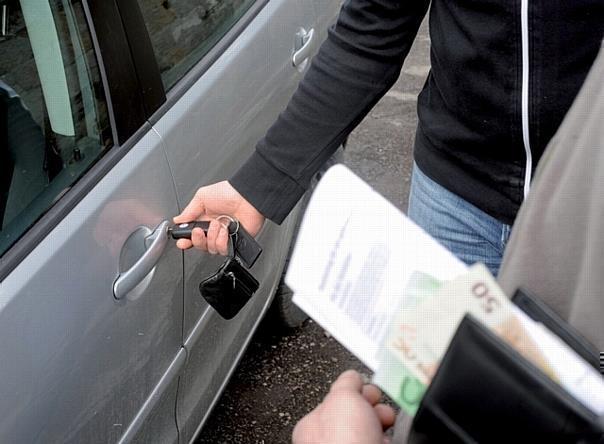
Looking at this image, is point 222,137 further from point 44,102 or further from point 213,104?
point 44,102

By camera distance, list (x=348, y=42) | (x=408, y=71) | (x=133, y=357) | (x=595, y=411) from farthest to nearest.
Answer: (x=408, y=71), (x=133, y=357), (x=348, y=42), (x=595, y=411)

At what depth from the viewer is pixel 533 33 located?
1148 millimetres

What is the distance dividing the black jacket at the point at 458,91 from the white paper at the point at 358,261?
1.76ft

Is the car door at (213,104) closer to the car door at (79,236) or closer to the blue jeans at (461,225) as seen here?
the car door at (79,236)

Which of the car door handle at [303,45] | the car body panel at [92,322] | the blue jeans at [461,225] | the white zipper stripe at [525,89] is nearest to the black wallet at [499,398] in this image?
the white zipper stripe at [525,89]

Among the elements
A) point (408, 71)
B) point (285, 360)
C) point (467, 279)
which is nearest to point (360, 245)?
point (467, 279)

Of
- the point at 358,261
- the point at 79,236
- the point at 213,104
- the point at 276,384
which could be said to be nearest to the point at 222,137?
the point at 213,104

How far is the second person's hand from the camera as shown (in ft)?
4.63

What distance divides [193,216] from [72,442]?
44 cm

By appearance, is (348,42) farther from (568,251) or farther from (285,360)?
(285,360)

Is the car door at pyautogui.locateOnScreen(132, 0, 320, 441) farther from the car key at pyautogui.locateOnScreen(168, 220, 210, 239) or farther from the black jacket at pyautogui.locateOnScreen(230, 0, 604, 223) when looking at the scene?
the black jacket at pyautogui.locateOnScreen(230, 0, 604, 223)

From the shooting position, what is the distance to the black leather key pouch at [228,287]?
1542mm

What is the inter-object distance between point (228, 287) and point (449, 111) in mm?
525

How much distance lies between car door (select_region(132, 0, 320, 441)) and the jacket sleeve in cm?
36
